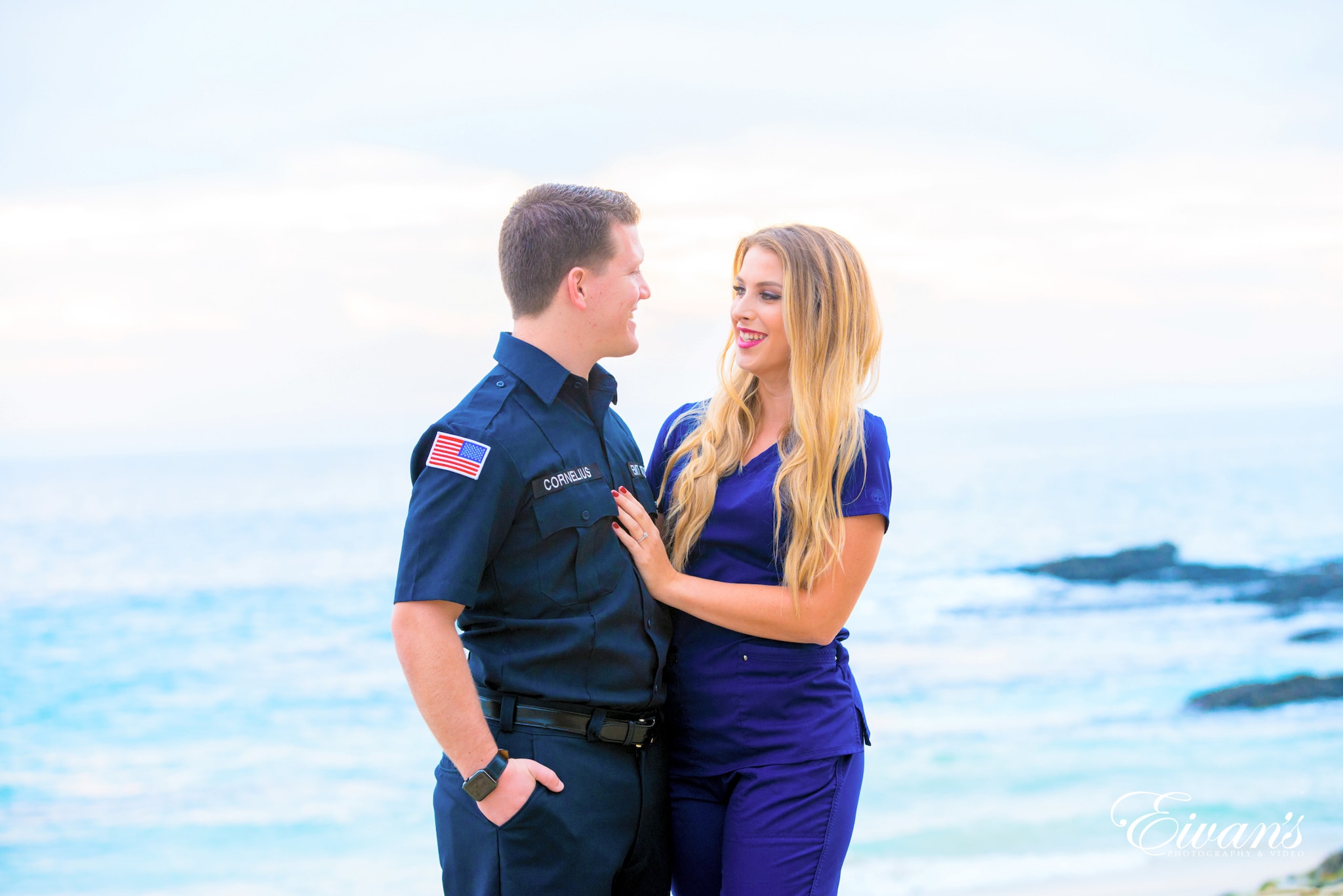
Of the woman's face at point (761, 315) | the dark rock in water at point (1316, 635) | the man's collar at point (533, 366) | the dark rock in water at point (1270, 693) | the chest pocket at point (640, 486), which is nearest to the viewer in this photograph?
the man's collar at point (533, 366)

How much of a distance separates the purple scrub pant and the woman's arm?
13.5 inches

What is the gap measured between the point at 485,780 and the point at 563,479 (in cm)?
66

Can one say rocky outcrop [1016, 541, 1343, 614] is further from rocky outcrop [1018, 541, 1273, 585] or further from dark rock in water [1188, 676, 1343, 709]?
dark rock in water [1188, 676, 1343, 709]

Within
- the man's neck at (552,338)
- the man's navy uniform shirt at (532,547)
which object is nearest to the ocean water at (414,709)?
the man's navy uniform shirt at (532,547)

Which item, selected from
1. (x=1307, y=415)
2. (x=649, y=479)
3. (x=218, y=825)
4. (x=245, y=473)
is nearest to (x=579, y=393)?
(x=649, y=479)

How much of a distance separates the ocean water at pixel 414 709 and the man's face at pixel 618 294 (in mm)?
5975

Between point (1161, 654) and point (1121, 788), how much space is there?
20.6 ft

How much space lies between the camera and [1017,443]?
50.8 metres

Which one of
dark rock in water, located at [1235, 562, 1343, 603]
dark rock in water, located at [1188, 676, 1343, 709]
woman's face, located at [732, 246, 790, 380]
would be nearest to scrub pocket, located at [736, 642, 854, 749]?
woman's face, located at [732, 246, 790, 380]

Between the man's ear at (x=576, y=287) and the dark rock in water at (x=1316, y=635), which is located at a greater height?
the man's ear at (x=576, y=287)

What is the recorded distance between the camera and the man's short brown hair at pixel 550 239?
2434mm

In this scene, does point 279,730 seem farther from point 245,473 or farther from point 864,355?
point 245,473

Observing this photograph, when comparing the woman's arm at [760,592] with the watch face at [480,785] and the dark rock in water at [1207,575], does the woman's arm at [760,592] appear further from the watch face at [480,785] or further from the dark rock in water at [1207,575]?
the dark rock in water at [1207,575]

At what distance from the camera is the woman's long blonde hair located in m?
2.58
